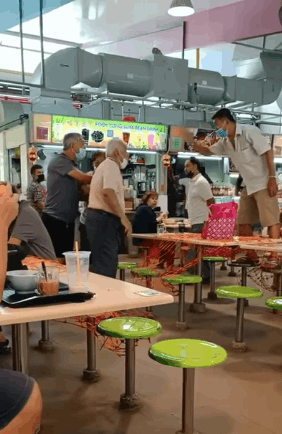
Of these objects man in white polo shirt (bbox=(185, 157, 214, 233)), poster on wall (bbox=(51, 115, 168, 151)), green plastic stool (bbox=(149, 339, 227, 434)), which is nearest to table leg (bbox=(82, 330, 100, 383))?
green plastic stool (bbox=(149, 339, 227, 434))

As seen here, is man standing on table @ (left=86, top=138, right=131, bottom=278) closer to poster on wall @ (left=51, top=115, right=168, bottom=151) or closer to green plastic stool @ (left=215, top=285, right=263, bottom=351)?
green plastic stool @ (left=215, top=285, right=263, bottom=351)

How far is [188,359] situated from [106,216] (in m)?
2.24

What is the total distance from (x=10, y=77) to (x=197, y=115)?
5.34 metres

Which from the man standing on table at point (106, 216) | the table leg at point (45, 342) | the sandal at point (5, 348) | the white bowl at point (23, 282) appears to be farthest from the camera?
the man standing on table at point (106, 216)

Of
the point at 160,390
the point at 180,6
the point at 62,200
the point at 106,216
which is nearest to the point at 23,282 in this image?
the point at 160,390

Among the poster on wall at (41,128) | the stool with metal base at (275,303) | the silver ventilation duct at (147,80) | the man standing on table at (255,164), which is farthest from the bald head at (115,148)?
the poster on wall at (41,128)

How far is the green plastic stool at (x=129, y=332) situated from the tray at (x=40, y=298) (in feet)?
2.36

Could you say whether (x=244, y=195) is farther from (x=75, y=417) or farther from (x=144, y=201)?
(x=75, y=417)

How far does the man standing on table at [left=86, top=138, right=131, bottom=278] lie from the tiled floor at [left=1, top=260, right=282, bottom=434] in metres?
0.73

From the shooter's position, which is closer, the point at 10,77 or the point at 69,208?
the point at 69,208

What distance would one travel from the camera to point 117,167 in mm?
4133

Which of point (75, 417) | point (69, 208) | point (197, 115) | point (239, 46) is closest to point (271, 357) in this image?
point (75, 417)

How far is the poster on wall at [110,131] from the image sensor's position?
8.10 metres

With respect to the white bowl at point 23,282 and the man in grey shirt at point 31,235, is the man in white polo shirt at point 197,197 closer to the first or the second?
the man in grey shirt at point 31,235
